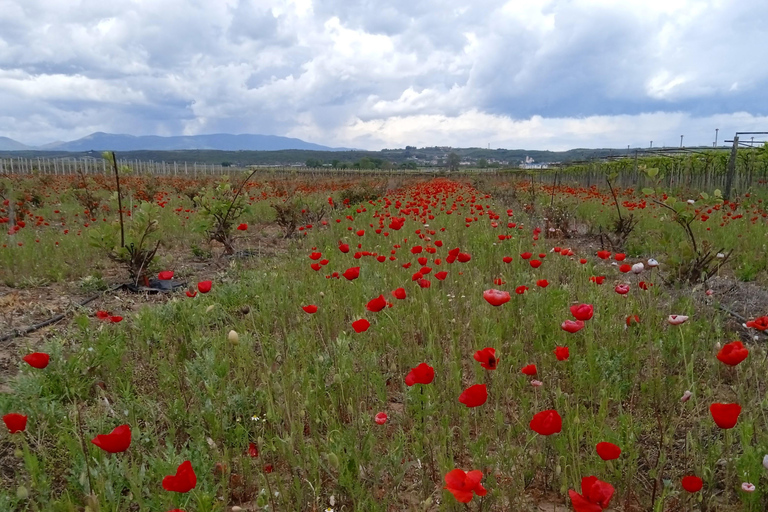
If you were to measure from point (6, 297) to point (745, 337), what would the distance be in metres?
6.09

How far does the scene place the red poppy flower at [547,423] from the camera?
4.49ft

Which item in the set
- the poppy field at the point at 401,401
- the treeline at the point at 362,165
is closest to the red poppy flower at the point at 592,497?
the poppy field at the point at 401,401

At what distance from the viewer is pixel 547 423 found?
138 cm

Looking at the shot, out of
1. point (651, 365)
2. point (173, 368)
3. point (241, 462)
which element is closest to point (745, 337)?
point (651, 365)

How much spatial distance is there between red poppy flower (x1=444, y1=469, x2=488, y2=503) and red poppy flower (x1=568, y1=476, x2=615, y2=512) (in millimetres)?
221

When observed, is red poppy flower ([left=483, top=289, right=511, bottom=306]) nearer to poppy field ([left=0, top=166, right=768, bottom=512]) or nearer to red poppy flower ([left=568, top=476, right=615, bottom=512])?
poppy field ([left=0, top=166, right=768, bottom=512])

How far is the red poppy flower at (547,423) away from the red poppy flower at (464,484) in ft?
0.82

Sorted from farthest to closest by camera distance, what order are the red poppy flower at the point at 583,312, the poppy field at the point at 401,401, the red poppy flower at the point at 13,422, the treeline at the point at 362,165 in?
the treeline at the point at 362,165, the red poppy flower at the point at 583,312, the poppy field at the point at 401,401, the red poppy flower at the point at 13,422

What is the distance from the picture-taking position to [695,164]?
20031mm

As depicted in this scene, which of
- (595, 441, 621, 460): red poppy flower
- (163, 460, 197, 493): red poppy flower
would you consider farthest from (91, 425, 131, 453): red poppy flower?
(595, 441, 621, 460): red poppy flower

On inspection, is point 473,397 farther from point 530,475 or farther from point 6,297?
point 6,297

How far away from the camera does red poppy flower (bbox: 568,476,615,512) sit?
116 centimetres

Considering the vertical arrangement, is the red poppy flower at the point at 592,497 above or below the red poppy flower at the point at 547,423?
below

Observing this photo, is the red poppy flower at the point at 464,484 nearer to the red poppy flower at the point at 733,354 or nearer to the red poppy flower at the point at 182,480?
the red poppy flower at the point at 182,480
